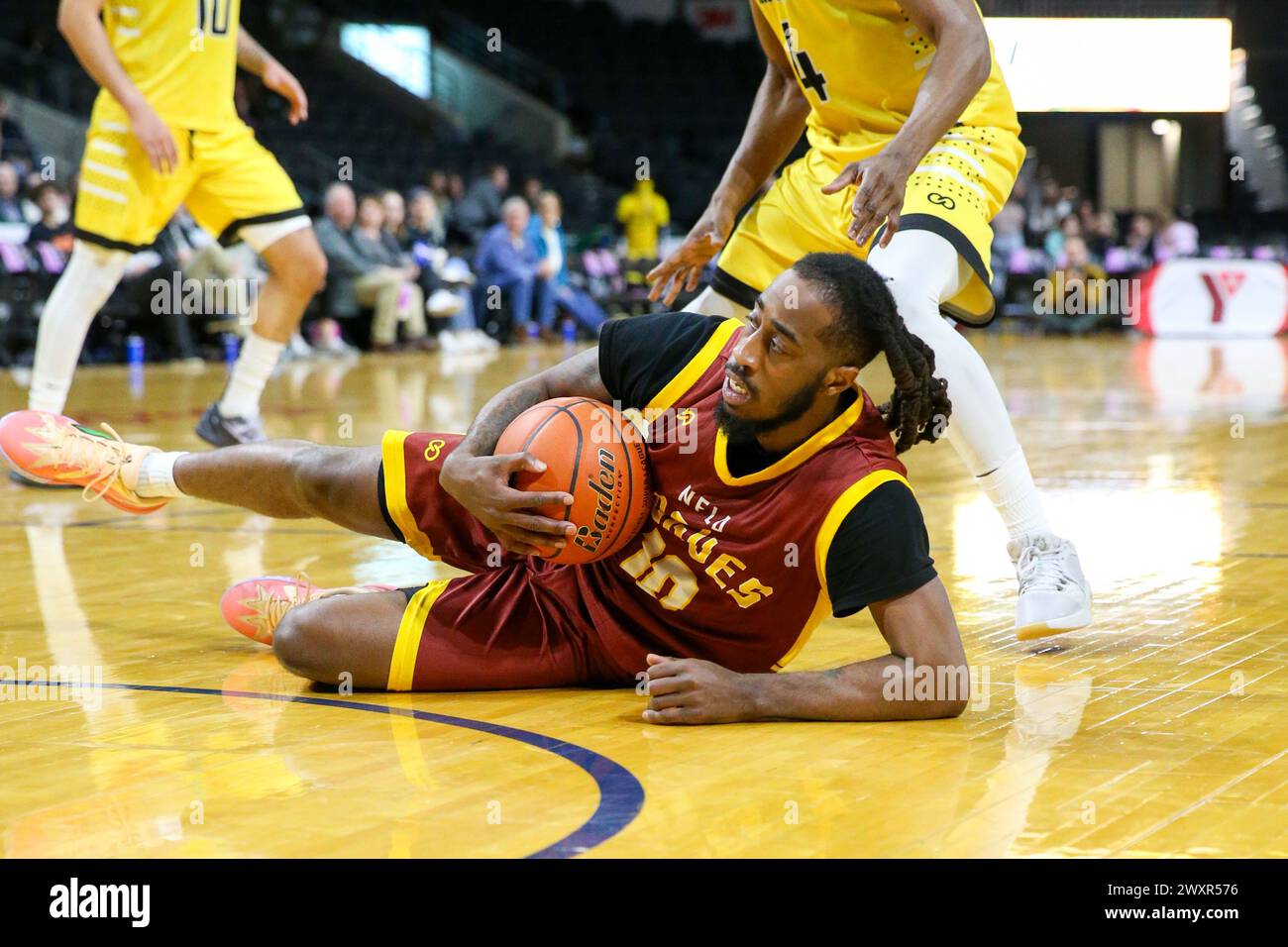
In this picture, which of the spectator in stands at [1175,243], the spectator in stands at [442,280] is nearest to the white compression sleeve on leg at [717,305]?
the spectator in stands at [442,280]

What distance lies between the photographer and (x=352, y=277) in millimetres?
14297

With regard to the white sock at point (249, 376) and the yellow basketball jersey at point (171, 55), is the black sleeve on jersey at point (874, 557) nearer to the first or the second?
the white sock at point (249, 376)

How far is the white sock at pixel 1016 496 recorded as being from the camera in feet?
11.5

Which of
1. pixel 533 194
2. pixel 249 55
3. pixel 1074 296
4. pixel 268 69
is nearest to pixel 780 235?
pixel 268 69

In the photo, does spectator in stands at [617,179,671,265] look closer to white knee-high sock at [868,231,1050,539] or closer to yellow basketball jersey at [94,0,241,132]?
yellow basketball jersey at [94,0,241,132]

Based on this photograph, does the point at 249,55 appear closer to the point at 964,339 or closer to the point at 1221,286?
the point at 964,339

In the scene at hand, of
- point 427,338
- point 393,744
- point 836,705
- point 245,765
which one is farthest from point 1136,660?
point 427,338

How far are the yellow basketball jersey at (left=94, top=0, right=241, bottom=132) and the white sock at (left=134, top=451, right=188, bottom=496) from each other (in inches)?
94.7

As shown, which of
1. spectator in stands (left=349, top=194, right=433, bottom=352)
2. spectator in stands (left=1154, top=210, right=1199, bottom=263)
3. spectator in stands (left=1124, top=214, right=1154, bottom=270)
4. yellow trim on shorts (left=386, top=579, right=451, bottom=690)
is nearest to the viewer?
yellow trim on shorts (left=386, top=579, right=451, bottom=690)

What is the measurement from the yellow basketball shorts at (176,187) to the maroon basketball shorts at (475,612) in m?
2.83

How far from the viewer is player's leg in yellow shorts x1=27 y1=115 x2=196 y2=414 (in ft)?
18.4

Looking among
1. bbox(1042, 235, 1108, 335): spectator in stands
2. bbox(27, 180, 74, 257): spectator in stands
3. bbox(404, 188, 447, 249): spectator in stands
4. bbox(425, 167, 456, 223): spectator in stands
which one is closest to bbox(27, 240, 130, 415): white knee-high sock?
bbox(27, 180, 74, 257): spectator in stands

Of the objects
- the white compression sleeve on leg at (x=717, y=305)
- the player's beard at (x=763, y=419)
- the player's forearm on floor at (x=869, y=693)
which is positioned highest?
the white compression sleeve on leg at (x=717, y=305)

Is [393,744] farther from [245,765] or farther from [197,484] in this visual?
[197,484]
